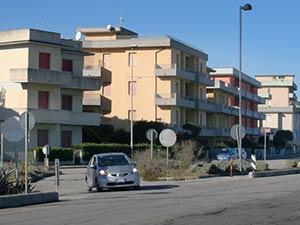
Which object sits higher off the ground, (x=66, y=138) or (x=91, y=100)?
(x=91, y=100)

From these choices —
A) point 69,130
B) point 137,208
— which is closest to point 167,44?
point 69,130

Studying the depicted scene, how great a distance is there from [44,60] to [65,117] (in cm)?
575

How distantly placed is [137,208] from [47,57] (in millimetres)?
45148

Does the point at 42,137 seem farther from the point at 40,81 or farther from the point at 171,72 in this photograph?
the point at 171,72

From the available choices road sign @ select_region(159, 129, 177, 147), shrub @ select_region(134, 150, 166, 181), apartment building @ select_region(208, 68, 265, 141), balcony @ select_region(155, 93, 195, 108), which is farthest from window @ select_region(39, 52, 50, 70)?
apartment building @ select_region(208, 68, 265, 141)

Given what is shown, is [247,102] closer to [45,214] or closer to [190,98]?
[190,98]

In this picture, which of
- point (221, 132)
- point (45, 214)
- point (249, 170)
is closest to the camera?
point (45, 214)

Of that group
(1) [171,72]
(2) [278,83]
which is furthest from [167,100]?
(2) [278,83]

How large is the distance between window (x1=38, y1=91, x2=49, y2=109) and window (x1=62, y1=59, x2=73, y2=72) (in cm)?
395

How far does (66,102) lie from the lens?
63844 mm

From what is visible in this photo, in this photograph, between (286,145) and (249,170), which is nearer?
(249,170)

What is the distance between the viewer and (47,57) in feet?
199

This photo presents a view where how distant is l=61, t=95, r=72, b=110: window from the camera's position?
6344cm

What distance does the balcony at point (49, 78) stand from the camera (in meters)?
57.8
